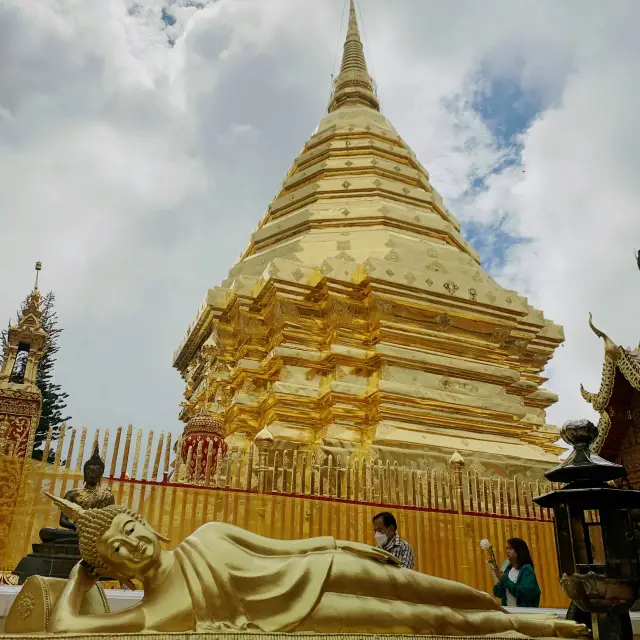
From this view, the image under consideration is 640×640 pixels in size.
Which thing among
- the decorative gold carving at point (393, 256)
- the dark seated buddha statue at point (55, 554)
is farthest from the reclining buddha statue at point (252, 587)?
the decorative gold carving at point (393, 256)

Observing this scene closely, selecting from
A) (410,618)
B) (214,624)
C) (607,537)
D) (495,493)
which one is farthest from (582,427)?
(495,493)

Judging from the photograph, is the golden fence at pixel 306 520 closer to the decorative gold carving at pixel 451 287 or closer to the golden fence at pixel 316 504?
the golden fence at pixel 316 504

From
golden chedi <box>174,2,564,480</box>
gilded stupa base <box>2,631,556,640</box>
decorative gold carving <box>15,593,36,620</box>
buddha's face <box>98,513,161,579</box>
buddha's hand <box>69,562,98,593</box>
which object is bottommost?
gilded stupa base <box>2,631,556,640</box>

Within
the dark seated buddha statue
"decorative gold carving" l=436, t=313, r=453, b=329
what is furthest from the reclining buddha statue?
"decorative gold carving" l=436, t=313, r=453, b=329

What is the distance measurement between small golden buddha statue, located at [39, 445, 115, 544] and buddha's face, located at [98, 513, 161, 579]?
94 centimetres

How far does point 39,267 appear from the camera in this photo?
905cm

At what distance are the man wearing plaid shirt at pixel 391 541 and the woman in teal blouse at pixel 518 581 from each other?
2.52 feet

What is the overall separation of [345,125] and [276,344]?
22.3 feet

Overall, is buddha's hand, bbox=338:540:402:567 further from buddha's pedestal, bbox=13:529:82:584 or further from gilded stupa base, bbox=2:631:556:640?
buddha's pedestal, bbox=13:529:82:584

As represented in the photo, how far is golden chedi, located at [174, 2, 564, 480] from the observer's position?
995 centimetres

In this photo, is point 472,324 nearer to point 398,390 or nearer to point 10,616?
point 398,390

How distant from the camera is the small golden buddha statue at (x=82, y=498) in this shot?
401 cm

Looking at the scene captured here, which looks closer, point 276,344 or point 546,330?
point 276,344

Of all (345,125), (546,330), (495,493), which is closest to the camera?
(495,493)
